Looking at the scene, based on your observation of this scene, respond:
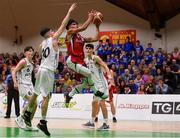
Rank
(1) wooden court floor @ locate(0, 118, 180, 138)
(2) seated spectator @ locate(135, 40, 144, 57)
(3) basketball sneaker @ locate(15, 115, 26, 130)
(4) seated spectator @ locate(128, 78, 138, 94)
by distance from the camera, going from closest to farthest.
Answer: (1) wooden court floor @ locate(0, 118, 180, 138)
(3) basketball sneaker @ locate(15, 115, 26, 130)
(4) seated spectator @ locate(128, 78, 138, 94)
(2) seated spectator @ locate(135, 40, 144, 57)

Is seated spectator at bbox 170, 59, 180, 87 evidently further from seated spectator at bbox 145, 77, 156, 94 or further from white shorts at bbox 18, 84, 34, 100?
white shorts at bbox 18, 84, 34, 100

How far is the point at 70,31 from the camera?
33.9 ft

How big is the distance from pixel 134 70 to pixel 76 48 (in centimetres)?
1010

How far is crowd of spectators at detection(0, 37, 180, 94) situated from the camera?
18.5 meters

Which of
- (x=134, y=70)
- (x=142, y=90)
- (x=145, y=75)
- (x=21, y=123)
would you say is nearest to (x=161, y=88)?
(x=142, y=90)

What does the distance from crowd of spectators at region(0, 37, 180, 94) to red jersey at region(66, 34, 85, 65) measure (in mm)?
5699

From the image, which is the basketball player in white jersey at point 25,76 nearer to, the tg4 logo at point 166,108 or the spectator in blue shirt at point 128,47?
the tg4 logo at point 166,108

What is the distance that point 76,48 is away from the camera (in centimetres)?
1068

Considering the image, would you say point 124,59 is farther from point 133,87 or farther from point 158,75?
point 133,87

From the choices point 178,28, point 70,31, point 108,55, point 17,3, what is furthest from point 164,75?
point 17,3

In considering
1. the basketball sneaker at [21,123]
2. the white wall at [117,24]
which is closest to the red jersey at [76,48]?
the basketball sneaker at [21,123]

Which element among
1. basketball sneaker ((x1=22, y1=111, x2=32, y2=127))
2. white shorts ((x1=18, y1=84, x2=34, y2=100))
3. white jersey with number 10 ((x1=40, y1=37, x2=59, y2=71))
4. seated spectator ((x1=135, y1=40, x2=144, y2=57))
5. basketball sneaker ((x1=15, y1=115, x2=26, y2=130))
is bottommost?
basketball sneaker ((x1=15, y1=115, x2=26, y2=130))

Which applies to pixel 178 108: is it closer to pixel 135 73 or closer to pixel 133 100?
pixel 133 100

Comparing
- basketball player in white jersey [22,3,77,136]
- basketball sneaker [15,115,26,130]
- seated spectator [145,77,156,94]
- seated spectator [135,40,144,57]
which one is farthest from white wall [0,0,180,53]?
basketball player in white jersey [22,3,77,136]
